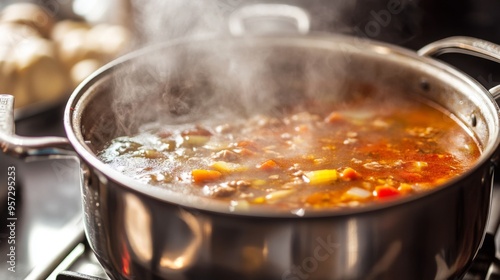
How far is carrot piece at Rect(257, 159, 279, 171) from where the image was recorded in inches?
62.4

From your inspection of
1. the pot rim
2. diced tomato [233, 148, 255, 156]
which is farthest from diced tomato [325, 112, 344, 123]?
diced tomato [233, 148, 255, 156]

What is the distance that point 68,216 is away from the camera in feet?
6.56

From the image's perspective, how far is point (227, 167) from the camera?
158cm

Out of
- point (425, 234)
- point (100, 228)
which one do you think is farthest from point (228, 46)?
point (425, 234)

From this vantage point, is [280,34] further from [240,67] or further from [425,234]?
[425,234]

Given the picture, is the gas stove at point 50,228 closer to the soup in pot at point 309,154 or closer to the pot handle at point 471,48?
the soup in pot at point 309,154

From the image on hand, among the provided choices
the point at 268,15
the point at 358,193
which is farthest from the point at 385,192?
the point at 268,15

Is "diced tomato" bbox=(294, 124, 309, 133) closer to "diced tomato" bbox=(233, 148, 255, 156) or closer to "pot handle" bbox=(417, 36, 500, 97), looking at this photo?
"diced tomato" bbox=(233, 148, 255, 156)

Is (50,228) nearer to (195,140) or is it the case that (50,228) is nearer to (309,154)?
(195,140)

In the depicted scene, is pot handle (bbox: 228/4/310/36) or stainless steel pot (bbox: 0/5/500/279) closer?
stainless steel pot (bbox: 0/5/500/279)

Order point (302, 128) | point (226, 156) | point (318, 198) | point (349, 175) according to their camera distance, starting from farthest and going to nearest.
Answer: point (302, 128) → point (226, 156) → point (349, 175) → point (318, 198)

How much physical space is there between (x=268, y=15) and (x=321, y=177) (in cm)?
135

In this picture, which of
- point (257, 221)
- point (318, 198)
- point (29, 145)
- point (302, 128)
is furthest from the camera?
point (302, 128)

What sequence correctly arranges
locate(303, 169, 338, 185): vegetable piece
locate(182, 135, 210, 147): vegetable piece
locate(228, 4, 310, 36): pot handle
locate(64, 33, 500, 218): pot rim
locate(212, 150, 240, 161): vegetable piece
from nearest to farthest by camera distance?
1. locate(64, 33, 500, 218): pot rim
2. locate(303, 169, 338, 185): vegetable piece
3. locate(212, 150, 240, 161): vegetable piece
4. locate(182, 135, 210, 147): vegetable piece
5. locate(228, 4, 310, 36): pot handle
